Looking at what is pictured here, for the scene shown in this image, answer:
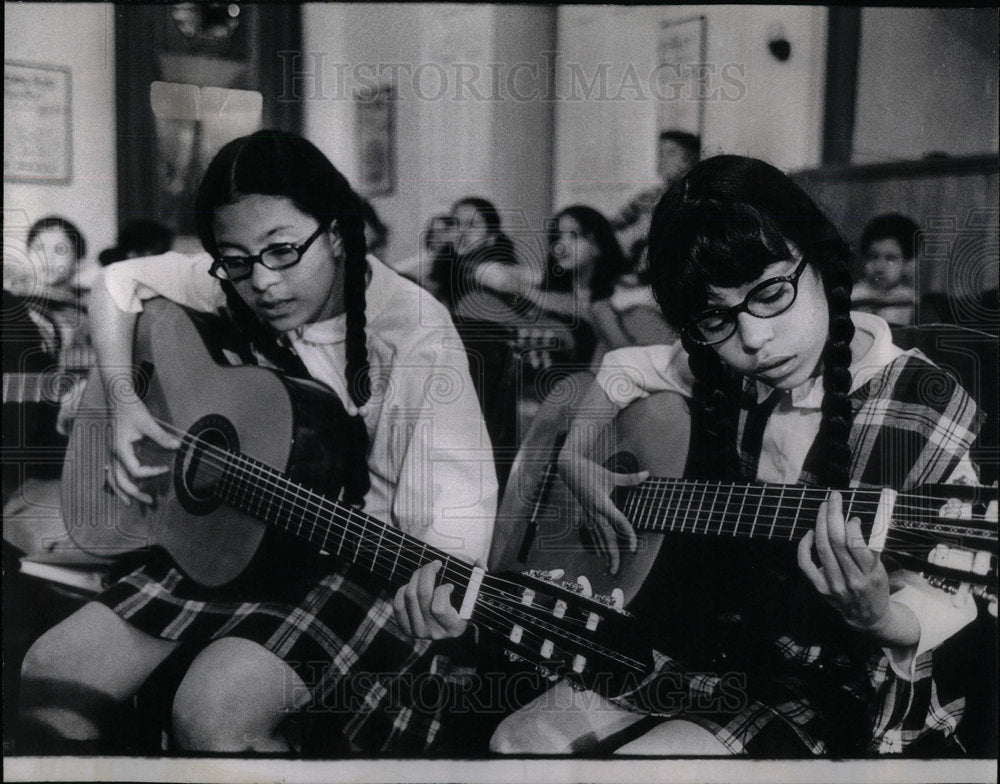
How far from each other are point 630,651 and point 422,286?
3.90 feet

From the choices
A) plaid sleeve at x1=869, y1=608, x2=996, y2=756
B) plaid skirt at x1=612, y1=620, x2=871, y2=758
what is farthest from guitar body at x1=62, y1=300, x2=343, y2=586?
plaid sleeve at x1=869, y1=608, x2=996, y2=756

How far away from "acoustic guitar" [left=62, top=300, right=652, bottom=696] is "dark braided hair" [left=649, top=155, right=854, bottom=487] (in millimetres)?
615

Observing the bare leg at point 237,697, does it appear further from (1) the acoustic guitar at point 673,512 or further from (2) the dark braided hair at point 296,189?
(1) the acoustic guitar at point 673,512

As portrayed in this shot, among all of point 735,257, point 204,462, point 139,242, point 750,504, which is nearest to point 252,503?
point 204,462

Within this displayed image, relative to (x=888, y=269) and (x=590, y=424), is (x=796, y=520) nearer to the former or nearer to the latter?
(x=590, y=424)

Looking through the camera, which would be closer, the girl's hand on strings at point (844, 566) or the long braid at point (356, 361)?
the girl's hand on strings at point (844, 566)

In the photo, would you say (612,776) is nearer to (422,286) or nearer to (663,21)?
(422,286)

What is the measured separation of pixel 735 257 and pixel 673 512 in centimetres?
72

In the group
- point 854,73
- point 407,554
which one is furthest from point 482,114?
point 407,554

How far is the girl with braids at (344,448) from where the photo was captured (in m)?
2.54

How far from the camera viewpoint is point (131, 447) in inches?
103

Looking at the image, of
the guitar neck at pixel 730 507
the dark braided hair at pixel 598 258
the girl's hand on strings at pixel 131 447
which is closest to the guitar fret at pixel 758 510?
the guitar neck at pixel 730 507

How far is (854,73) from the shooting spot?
2.53 metres

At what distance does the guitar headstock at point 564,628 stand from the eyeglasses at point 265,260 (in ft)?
3.49
